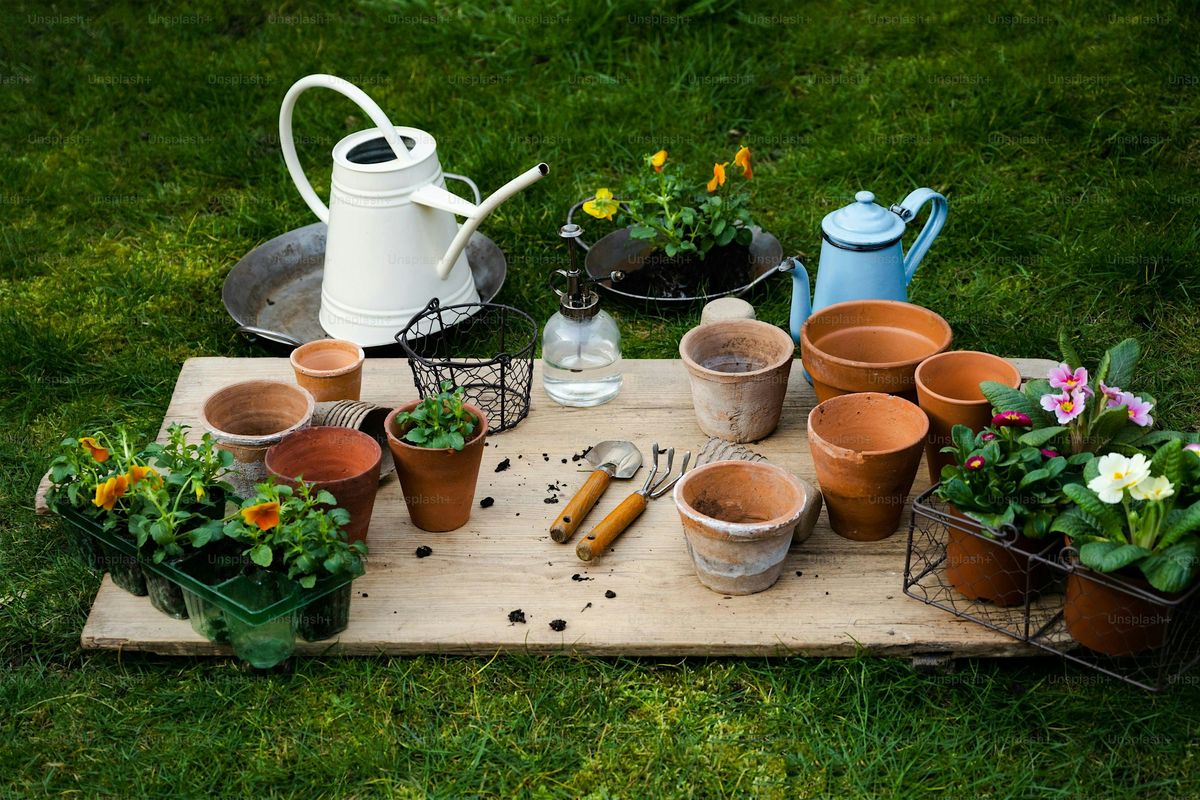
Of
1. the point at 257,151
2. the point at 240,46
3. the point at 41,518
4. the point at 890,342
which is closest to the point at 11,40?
the point at 240,46

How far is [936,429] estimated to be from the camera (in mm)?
2646

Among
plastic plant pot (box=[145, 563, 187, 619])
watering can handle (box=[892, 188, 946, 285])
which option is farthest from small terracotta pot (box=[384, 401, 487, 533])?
watering can handle (box=[892, 188, 946, 285])

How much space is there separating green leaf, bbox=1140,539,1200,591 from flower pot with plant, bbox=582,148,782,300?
1.79 m

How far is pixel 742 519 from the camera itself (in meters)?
2.59

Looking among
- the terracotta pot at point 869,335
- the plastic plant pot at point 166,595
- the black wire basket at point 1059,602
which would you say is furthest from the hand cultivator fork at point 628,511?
the plastic plant pot at point 166,595

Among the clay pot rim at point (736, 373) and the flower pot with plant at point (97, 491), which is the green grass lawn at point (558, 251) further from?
the clay pot rim at point (736, 373)

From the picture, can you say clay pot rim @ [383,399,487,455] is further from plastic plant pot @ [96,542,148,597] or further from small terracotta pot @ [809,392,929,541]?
small terracotta pot @ [809,392,929,541]

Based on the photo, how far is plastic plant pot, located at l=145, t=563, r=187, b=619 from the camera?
2428 millimetres

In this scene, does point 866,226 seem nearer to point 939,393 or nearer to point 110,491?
point 939,393

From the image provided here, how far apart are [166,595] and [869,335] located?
171cm

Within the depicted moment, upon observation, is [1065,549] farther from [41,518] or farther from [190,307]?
[190,307]

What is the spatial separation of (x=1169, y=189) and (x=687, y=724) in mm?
2729

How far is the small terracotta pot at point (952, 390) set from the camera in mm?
2600

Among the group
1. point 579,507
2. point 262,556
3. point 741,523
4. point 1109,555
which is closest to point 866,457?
point 741,523
